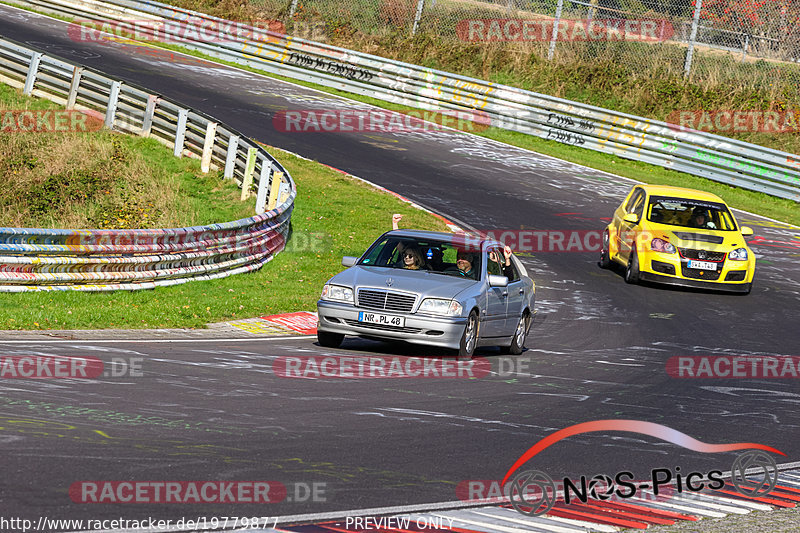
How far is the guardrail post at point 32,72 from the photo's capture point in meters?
28.5

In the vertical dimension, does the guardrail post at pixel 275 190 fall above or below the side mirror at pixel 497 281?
below

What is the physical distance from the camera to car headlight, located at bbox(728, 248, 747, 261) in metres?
18.9

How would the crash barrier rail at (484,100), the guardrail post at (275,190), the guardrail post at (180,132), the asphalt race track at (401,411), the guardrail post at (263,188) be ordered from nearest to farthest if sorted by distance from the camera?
the asphalt race track at (401,411)
the guardrail post at (275,190)
the guardrail post at (263,188)
the guardrail post at (180,132)
the crash barrier rail at (484,100)

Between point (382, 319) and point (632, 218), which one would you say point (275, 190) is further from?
point (382, 319)

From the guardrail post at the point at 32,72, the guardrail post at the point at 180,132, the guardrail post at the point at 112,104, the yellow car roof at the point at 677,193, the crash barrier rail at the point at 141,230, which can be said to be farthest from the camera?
the guardrail post at the point at 32,72

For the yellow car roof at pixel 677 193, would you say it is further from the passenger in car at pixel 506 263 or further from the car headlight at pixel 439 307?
the car headlight at pixel 439 307

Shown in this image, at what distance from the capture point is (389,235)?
526 inches

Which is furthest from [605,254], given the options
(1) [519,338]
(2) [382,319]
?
(2) [382,319]

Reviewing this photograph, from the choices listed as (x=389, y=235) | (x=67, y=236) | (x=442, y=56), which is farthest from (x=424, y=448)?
(x=442, y=56)

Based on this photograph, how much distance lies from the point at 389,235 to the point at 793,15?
2236 cm

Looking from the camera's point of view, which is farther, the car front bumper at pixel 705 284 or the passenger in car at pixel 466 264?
the car front bumper at pixel 705 284

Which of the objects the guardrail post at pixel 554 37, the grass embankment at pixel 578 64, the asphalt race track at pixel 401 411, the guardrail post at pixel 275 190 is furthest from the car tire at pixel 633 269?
the guardrail post at pixel 554 37

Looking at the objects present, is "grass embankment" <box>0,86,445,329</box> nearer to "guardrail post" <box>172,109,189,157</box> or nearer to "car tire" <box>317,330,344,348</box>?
"guardrail post" <box>172,109,189,157</box>

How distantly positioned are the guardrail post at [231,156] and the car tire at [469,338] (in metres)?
12.4
